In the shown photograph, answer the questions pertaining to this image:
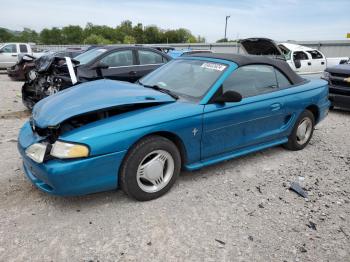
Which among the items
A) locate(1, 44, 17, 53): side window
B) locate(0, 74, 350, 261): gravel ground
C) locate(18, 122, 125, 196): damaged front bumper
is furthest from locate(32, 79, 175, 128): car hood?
locate(1, 44, 17, 53): side window

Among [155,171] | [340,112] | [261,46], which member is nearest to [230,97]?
[155,171]

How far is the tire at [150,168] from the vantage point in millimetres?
3082

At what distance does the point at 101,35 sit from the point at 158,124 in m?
90.0

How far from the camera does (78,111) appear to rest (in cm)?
305

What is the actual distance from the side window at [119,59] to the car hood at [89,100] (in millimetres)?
Answer: 3715

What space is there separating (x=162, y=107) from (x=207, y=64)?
1037mm

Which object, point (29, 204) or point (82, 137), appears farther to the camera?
point (29, 204)

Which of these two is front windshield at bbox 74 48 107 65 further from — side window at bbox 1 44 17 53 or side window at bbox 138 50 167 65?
side window at bbox 1 44 17 53

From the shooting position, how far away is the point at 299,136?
4871 mm

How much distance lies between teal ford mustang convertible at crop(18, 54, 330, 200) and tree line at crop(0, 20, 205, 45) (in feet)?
255

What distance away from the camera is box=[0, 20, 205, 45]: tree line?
80.5 metres

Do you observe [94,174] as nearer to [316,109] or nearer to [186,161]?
[186,161]

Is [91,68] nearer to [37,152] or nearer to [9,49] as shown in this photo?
[37,152]

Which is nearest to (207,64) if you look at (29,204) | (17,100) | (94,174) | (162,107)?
(162,107)
